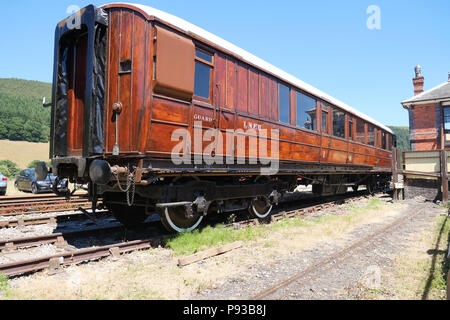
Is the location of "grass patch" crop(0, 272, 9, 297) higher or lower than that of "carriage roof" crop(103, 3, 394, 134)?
lower

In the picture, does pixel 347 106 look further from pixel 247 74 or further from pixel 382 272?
pixel 382 272

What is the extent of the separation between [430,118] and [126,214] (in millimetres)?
20943

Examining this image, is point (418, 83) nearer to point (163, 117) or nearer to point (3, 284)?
point (163, 117)

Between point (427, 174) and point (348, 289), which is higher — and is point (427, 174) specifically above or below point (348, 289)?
above

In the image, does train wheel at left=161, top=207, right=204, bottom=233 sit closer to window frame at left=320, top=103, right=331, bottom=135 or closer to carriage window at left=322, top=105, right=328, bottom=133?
window frame at left=320, top=103, right=331, bottom=135

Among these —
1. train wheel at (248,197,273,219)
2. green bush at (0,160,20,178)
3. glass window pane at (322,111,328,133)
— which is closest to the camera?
train wheel at (248,197,273,219)

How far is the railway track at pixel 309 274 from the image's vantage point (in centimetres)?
367

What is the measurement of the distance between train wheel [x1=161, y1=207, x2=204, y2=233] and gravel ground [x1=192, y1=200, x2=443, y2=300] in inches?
72.5

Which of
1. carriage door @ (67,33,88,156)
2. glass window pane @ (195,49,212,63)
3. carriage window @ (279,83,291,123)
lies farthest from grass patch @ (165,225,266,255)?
glass window pane @ (195,49,212,63)

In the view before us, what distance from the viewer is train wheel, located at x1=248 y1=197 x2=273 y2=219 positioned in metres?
7.73

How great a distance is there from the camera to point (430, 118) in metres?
20.4
